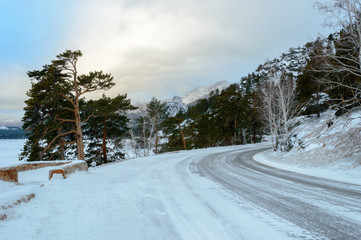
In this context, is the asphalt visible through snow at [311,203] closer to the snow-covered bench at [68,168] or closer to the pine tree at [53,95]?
the snow-covered bench at [68,168]

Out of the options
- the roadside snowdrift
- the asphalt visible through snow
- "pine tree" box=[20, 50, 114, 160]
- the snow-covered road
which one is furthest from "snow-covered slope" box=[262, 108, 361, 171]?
"pine tree" box=[20, 50, 114, 160]

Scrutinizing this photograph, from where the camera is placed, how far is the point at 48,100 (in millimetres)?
15039

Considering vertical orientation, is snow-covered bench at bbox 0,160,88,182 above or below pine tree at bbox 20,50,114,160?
below

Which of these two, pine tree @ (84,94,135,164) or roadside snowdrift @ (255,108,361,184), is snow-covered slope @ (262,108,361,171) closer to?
roadside snowdrift @ (255,108,361,184)

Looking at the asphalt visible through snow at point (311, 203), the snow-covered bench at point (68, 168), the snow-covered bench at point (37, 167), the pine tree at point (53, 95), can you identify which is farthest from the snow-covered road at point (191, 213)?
the pine tree at point (53, 95)

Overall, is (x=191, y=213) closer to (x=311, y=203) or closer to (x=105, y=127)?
(x=311, y=203)

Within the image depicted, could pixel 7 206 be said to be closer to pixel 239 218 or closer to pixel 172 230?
pixel 172 230

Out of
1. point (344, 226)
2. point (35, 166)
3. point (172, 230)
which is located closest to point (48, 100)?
point (35, 166)

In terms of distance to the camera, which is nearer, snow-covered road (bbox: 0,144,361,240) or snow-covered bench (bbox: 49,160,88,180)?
snow-covered road (bbox: 0,144,361,240)

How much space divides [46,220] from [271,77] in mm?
17673

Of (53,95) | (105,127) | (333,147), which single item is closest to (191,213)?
(333,147)

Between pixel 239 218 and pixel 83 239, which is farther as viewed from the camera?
pixel 239 218

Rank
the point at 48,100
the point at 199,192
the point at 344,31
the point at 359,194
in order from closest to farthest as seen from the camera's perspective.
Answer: the point at 359,194, the point at 199,192, the point at 344,31, the point at 48,100

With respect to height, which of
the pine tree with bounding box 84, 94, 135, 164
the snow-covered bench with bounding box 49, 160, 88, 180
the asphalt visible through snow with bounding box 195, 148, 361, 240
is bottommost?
the asphalt visible through snow with bounding box 195, 148, 361, 240
